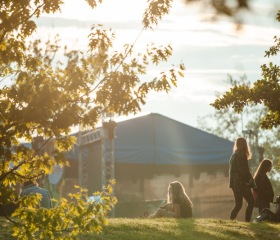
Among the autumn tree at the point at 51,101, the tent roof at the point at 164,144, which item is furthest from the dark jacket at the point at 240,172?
the tent roof at the point at 164,144

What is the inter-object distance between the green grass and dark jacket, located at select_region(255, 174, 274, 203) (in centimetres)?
151

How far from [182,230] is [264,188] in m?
3.67

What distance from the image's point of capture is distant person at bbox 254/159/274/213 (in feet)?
46.3

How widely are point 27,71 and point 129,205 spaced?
15.4 meters

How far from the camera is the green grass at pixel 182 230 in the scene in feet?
33.1

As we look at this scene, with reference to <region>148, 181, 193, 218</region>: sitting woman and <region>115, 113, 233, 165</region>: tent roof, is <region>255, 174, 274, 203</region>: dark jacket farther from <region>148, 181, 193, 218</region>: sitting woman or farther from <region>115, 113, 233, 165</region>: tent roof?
<region>115, 113, 233, 165</region>: tent roof

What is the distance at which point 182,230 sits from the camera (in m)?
11.1

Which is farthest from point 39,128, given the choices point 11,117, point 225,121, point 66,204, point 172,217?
point 225,121

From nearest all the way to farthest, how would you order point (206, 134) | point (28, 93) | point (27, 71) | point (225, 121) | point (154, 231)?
1. point (28, 93)
2. point (27, 71)
3. point (154, 231)
4. point (206, 134)
5. point (225, 121)

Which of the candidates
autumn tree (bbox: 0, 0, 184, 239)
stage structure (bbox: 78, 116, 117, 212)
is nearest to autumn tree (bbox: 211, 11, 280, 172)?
autumn tree (bbox: 0, 0, 184, 239)

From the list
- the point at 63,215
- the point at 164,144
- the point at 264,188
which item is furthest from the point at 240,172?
the point at 164,144

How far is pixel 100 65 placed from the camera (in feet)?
23.0

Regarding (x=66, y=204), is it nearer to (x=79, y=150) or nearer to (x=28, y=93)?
(x=28, y=93)

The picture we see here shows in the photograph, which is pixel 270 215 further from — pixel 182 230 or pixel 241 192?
pixel 182 230
